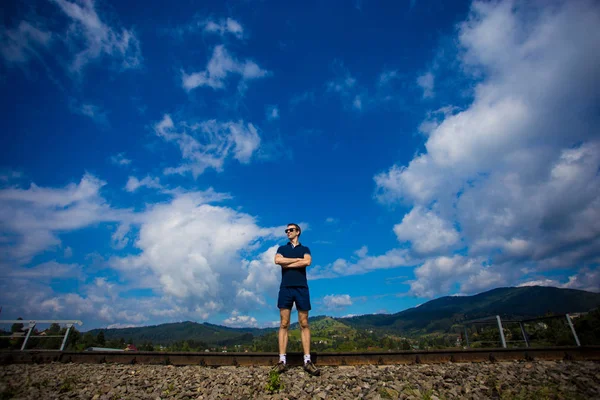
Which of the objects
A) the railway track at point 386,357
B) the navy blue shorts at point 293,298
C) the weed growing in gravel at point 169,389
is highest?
the navy blue shorts at point 293,298

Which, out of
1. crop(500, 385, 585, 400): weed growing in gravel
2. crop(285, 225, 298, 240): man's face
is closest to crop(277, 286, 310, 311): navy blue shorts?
crop(285, 225, 298, 240): man's face

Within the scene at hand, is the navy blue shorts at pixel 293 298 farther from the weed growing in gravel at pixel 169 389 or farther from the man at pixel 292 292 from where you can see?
the weed growing in gravel at pixel 169 389

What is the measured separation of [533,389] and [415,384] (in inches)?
70.7

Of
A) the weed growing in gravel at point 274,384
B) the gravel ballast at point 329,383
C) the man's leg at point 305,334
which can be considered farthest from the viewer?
the man's leg at point 305,334

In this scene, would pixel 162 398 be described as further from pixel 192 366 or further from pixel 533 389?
pixel 533 389

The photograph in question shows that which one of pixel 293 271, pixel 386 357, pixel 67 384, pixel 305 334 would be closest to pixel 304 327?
pixel 305 334

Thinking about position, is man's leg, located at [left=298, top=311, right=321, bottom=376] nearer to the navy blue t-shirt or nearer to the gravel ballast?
the gravel ballast

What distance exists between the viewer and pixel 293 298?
19.8 feet

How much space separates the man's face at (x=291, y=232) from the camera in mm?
6605

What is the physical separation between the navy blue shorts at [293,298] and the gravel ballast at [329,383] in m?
1.19

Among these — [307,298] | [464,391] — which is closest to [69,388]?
[307,298]

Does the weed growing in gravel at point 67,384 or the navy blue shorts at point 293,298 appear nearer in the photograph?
the weed growing in gravel at point 67,384

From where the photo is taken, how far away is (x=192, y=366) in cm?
682

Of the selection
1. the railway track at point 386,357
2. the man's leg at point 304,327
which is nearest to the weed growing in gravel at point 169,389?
the railway track at point 386,357
